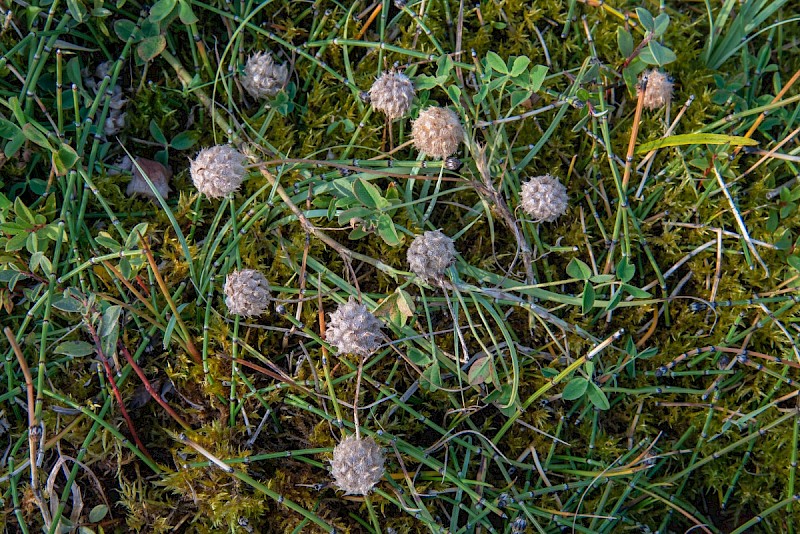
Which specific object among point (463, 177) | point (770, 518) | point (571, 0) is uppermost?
point (571, 0)

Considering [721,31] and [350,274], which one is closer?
[350,274]

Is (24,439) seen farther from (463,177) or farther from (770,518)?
(770,518)

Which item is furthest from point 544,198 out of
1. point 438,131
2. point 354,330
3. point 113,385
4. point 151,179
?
point 113,385

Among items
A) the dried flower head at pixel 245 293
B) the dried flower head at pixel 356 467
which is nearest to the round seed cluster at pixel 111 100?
the dried flower head at pixel 245 293

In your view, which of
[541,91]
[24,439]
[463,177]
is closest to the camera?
[24,439]

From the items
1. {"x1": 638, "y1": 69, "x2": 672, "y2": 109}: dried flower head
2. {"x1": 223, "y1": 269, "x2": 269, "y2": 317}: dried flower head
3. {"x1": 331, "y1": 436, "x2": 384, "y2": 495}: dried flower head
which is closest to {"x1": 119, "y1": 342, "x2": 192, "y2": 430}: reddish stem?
{"x1": 223, "y1": 269, "x2": 269, "y2": 317}: dried flower head

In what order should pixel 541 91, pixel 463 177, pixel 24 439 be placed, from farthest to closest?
1. pixel 541 91
2. pixel 463 177
3. pixel 24 439

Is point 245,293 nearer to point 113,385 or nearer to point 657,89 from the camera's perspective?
point 113,385

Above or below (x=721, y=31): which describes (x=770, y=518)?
below

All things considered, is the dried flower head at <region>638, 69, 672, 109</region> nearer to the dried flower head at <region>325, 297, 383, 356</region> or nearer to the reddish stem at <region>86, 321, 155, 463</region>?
the dried flower head at <region>325, 297, 383, 356</region>

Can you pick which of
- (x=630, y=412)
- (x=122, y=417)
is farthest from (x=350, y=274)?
(x=630, y=412)
